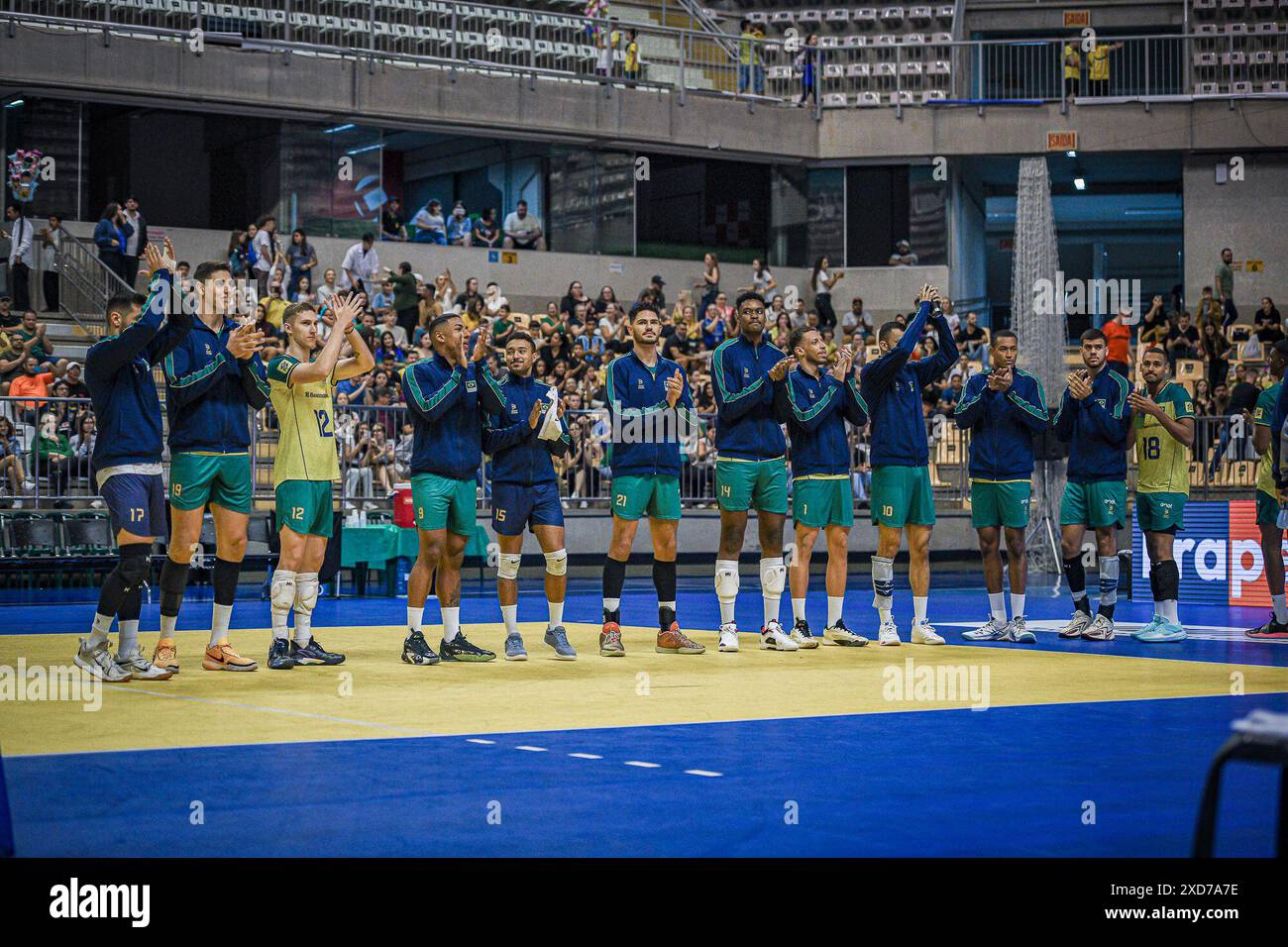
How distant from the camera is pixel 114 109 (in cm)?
2969

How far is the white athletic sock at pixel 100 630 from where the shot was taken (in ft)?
32.3

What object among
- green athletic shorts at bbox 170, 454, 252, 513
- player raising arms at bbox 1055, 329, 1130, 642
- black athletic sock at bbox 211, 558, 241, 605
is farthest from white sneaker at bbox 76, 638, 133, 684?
player raising arms at bbox 1055, 329, 1130, 642

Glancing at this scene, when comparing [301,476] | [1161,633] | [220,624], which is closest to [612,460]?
[301,476]

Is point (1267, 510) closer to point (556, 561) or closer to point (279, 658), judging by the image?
point (556, 561)

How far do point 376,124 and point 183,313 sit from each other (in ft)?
74.0

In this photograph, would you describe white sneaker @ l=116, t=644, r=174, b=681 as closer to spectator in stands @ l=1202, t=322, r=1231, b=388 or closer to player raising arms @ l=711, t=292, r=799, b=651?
player raising arms @ l=711, t=292, r=799, b=651

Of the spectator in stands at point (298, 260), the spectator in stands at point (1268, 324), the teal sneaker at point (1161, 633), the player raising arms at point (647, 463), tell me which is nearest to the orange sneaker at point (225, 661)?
the player raising arms at point (647, 463)

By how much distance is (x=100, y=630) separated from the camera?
989cm

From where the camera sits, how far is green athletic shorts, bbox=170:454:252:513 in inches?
399

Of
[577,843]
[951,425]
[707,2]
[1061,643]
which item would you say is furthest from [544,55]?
[577,843]

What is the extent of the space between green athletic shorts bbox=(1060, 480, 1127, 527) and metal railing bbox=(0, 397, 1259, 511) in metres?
3.99

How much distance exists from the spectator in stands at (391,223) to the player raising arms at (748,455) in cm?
2083
